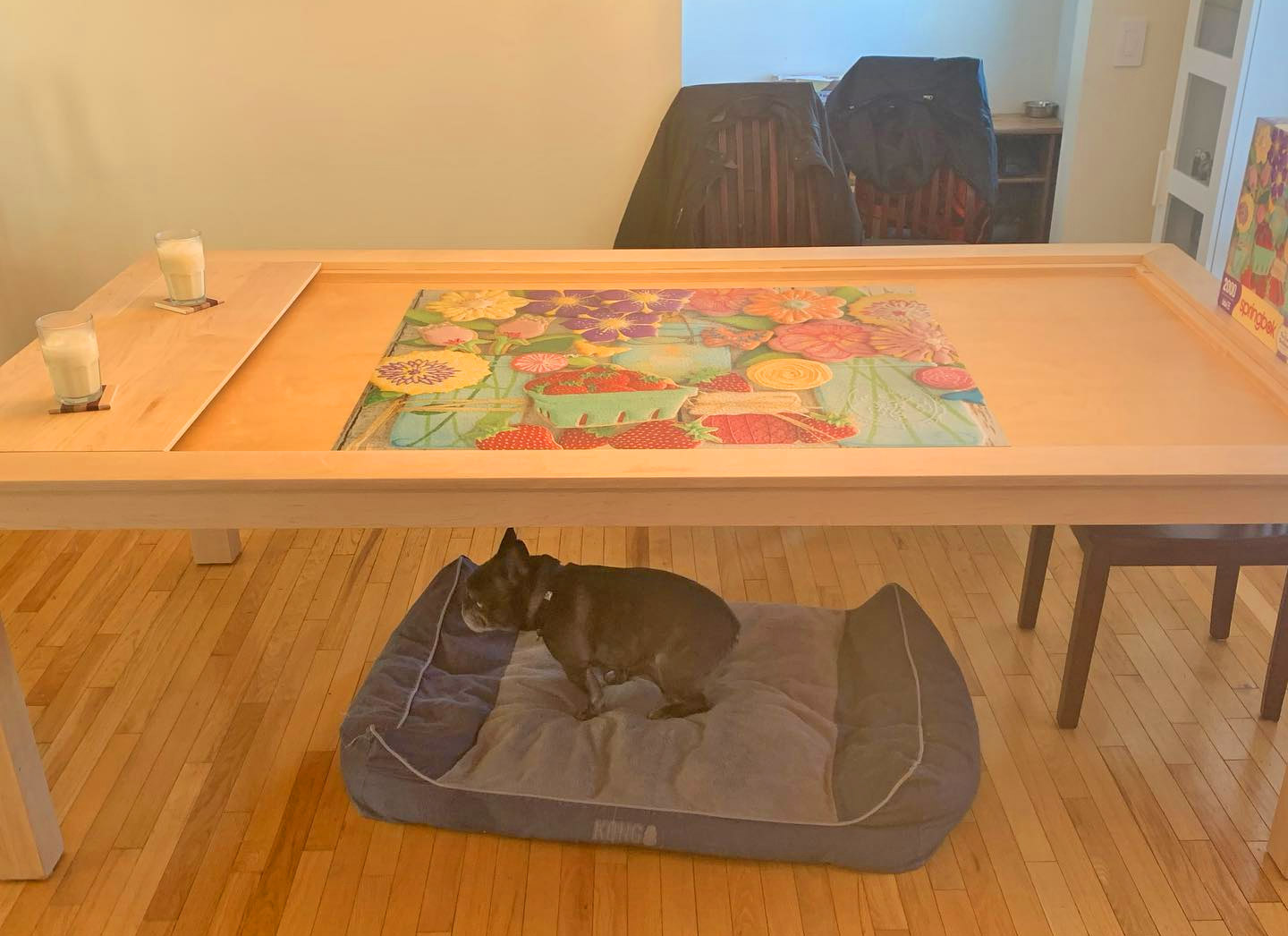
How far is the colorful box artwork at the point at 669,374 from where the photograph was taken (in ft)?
5.48

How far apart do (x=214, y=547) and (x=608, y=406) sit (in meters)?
1.39

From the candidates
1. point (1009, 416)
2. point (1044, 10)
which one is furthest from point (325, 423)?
point (1044, 10)

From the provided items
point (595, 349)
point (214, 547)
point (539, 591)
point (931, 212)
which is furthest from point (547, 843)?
point (931, 212)

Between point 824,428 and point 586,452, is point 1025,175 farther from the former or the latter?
point 586,452

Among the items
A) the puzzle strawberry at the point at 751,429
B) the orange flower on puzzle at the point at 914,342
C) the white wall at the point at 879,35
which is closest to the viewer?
the puzzle strawberry at the point at 751,429

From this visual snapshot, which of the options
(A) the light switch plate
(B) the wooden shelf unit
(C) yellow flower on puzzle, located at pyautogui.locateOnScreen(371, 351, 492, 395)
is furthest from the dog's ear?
(B) the wooden shelf unit

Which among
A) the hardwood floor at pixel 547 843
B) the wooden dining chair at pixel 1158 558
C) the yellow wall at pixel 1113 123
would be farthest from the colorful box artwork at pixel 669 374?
the yellow wall at pixel 1113 123

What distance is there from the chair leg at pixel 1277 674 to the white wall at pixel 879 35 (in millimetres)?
2740

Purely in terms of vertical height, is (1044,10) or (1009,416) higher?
(1044,10)

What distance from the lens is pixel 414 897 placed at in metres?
1.83

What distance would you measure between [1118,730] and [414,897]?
1.29 meters

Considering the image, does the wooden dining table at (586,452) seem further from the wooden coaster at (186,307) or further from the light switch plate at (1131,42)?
the light switch plate at (1131,42)

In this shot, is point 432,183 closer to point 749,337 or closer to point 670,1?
point 670,1

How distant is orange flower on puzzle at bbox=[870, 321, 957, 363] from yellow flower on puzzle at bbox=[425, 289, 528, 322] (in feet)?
2.14
